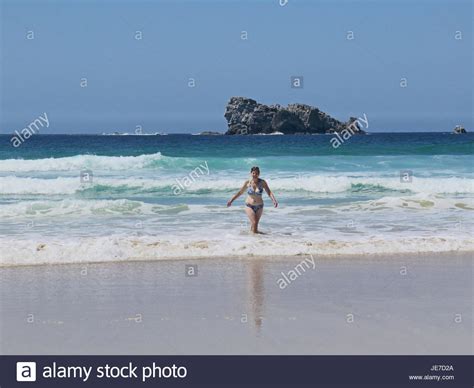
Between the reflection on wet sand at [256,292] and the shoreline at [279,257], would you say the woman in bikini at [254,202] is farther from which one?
the reflection on wet sand at [256,292]

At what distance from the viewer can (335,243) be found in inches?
459

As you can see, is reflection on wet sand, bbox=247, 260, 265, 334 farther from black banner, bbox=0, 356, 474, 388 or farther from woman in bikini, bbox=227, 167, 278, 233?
woman in bikini, bbox=227, 167, 278, 233

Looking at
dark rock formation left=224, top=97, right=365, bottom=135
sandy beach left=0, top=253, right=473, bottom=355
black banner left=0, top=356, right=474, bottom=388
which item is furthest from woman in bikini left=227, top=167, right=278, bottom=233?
dark rock formation left=224, top=97, right=365, bottom=135

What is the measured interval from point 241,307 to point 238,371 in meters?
1.84

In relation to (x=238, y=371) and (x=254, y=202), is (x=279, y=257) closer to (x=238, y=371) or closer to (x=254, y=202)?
(x=254, y=202)

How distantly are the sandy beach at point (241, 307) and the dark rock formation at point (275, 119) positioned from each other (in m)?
78.9

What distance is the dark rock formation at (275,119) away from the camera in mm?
89250

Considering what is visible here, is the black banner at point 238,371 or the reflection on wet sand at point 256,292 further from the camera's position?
the reflection on wet sand at point 256,292

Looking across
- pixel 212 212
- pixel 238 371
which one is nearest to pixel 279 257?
pixel 238 371

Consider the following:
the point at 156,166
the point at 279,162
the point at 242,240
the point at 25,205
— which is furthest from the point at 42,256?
the point at 279,162

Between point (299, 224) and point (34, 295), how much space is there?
7.17 metres

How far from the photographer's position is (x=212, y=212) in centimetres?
1634

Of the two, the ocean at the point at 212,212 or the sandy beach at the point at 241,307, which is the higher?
the ocean at the point at 212,212

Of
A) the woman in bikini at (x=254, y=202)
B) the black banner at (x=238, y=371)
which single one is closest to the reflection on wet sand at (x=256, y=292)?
the black banner at (x=238, y=371)
